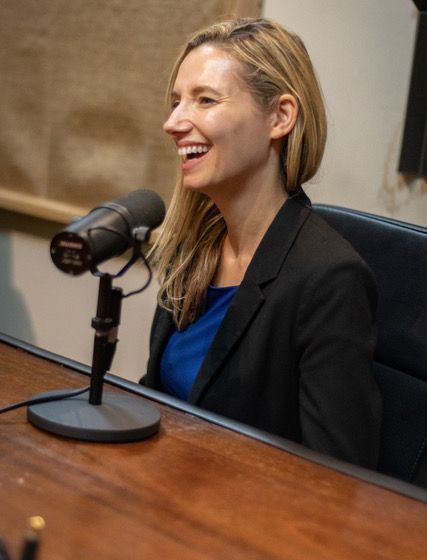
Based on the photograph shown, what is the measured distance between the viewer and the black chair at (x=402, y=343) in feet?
4.68

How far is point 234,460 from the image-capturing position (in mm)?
1106

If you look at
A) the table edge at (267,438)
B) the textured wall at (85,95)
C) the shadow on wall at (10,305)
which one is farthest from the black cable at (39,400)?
the shadow on wall at (10,305)

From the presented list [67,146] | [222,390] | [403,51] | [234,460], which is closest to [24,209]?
[67,146]

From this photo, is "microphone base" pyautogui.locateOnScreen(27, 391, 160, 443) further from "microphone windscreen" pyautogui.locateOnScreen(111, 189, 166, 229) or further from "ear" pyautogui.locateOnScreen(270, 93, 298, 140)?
"ear" pyautogui.locateOnScreen(270, 93, 298, 140)

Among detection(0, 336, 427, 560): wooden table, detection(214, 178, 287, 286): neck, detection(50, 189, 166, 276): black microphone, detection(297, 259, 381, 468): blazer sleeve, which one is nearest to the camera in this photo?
detection(0, 336, 427, 560): wooden table

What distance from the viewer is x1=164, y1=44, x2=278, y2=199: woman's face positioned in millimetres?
1569

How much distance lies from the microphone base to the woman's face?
0.49m

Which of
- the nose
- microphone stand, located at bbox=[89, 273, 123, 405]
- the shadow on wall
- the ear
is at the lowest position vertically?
the shadow on wall

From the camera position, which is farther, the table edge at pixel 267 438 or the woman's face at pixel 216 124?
the woman's face at pixel 216 124

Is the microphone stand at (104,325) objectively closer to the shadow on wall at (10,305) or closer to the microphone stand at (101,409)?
the microphone stand at (101,409)

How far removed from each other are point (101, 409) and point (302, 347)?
0.39 meters

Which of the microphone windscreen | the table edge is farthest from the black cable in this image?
the microphone windscreen

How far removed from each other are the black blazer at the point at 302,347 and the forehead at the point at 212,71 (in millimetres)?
223

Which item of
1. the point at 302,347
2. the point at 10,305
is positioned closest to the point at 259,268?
the point at 302,347
